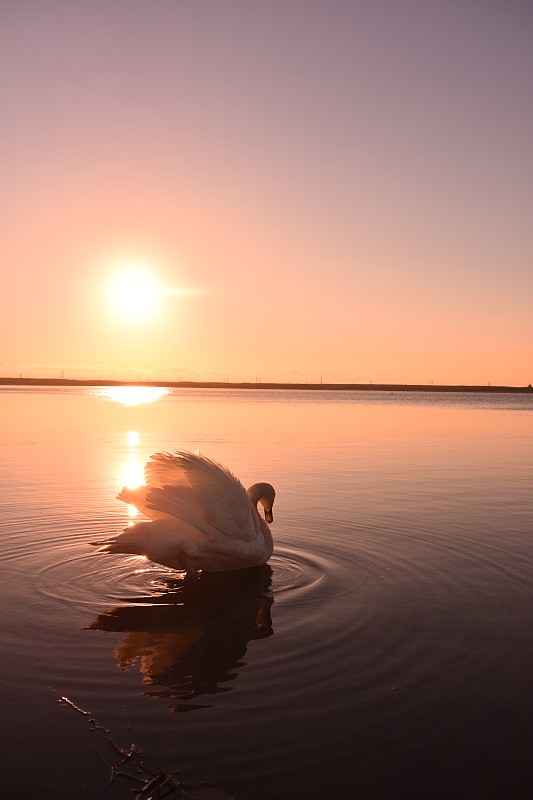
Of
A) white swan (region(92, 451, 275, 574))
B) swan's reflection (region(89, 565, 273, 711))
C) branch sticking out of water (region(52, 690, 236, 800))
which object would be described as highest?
white swan (region(92, 451, 275, 574))

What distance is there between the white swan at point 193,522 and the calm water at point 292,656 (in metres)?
0.55

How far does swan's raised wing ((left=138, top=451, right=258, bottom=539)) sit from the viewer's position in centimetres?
1107

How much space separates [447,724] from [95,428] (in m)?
41.6

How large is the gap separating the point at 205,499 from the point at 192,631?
2443 millimetres

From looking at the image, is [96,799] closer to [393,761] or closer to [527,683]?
[393,761]

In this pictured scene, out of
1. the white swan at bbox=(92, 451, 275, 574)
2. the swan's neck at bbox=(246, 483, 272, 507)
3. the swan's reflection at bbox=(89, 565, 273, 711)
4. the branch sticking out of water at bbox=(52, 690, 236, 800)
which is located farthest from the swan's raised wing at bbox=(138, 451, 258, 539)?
the branch sticking out of water at bbox=(52, 690, 236, 800)

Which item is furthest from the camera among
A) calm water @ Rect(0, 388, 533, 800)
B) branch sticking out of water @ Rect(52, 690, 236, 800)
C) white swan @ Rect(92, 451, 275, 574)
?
white swan @ Rect(92, 451, 275, 574)

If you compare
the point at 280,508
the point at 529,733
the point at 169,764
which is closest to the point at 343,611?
the point at 529,733

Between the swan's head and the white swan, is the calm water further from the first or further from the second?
the swan's head

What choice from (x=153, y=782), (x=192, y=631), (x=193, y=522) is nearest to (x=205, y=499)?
(x=193, y=522)

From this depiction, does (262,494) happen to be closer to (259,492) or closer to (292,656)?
(259,492)

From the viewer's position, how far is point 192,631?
30.1 ft

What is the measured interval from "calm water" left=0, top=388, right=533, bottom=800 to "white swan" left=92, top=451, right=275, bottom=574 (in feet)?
1.79

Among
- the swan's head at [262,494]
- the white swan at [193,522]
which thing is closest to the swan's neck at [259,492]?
the swan's head at [262,494]
